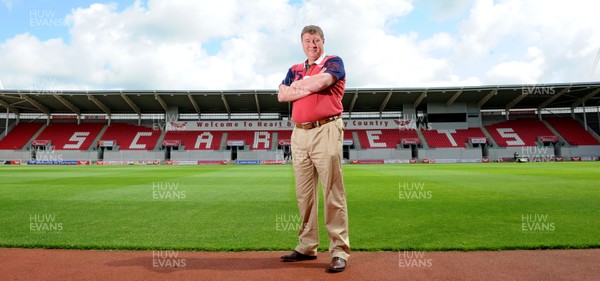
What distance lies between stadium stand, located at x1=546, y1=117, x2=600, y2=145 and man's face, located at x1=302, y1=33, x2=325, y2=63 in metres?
52.8

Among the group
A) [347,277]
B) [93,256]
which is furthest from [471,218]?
[93,256]

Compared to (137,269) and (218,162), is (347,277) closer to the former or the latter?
(137,269)

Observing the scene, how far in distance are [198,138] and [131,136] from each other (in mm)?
8851

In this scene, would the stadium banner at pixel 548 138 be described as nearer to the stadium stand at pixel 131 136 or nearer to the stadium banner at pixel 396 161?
the stadium banner at pixel 396 161

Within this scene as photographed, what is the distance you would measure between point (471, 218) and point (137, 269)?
504cm

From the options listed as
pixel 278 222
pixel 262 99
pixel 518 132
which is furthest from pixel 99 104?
pixel 518 132

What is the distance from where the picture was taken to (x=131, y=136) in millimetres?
47438

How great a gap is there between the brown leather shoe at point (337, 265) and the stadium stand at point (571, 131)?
5299cm

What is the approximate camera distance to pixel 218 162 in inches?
1756

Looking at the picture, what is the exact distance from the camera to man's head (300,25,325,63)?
3712 mm

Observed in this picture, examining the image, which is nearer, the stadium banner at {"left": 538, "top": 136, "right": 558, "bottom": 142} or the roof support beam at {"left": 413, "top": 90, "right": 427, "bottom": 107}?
the roof support beam at {"left": 413, "top": 90, "right": 427, "bottom": 107}

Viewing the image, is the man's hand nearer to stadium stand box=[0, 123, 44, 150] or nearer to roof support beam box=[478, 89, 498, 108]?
roof support beam box=[478, 89, 498, 108]

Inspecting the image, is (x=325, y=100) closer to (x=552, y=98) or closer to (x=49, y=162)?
(x=49, y=162)

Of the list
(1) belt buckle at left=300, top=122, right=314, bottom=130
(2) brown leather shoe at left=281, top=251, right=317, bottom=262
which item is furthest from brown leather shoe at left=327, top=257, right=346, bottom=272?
(1) belt buckle at left=300, top=122, right=314, bottom=130
